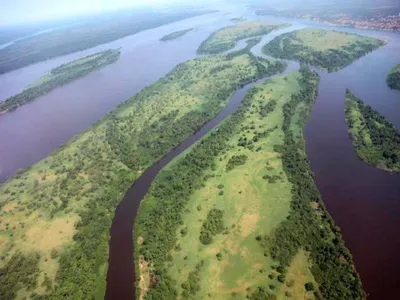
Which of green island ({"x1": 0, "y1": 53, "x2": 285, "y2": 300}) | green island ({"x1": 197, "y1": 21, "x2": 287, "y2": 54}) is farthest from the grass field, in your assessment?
green island ({"x1": 197, "y1": 21, "x2": 287, "y2": 54})

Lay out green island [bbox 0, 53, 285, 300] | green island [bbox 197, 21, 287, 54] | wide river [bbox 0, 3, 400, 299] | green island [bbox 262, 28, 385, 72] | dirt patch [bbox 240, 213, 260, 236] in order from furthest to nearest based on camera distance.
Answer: green island [bbox 197, 21, 287, 54]
green island [bbox 262, 28, 385, 72]
dirt patch [bbox 240, 213, 260, 236]
green island [bbox 0, 53, 285, 300]
wide river [bbox 0, 3, 400, 299]

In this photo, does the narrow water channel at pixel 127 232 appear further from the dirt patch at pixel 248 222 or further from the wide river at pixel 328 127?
the wide river at pixel 328 127

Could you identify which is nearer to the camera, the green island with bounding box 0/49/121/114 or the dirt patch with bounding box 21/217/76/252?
the dirt patch with bounding box 21/217/76/252

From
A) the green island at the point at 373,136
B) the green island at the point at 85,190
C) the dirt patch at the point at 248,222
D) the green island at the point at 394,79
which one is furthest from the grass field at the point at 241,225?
the green island at the point at 394,79

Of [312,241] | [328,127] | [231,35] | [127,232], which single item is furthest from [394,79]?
[231,35]

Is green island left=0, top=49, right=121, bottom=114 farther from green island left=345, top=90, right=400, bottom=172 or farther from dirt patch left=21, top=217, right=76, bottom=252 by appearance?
green island left=345, top=90, right=400, bottom=172

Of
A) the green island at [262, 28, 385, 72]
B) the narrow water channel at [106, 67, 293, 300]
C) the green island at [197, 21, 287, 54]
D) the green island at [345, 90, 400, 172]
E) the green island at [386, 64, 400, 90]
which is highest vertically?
the narrow water channel at [106, 67, 293, 300]

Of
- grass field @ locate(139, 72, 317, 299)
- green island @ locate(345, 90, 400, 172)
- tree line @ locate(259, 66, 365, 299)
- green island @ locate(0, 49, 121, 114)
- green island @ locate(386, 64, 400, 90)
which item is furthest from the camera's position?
green island @ locate(0, 49, 121, 114)
